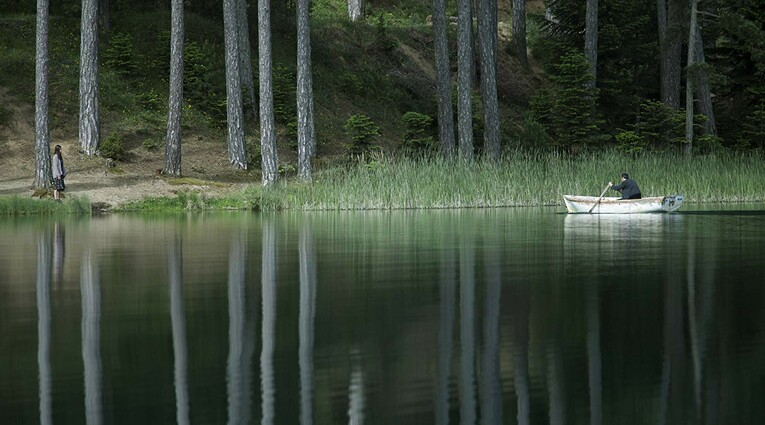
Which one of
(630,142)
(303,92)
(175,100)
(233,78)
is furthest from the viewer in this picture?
(630,142)

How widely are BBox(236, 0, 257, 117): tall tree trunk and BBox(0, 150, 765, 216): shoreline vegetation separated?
404 inches

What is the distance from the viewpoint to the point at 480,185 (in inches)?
1246

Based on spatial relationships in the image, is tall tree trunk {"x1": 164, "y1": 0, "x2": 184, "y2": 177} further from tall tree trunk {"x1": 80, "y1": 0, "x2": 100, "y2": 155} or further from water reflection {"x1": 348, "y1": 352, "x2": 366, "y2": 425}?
water reflection {"x1": 348, "y1": 352, "x2": 366, "y2": 425}

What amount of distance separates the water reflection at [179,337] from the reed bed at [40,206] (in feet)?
53.2

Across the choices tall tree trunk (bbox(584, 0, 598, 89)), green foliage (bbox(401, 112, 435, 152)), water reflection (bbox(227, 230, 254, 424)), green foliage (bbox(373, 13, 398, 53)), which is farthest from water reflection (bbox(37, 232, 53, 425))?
green foliage (bbox(373, 13, 398, 53))

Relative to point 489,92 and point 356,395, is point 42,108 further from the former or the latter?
point 356,395

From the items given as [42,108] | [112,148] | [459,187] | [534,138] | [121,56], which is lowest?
[459,187]

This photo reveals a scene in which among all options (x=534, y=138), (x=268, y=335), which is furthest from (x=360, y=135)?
(x=268, y=335)

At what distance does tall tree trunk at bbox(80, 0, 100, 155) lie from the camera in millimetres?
35875

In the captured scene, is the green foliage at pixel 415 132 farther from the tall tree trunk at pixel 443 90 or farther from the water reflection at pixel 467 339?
the water reflection at pixel 467 339

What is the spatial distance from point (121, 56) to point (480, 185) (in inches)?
704

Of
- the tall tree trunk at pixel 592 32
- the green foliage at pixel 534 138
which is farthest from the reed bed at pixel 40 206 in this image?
the tall tree trunk at pixel 592 32

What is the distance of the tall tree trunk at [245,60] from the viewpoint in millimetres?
43125

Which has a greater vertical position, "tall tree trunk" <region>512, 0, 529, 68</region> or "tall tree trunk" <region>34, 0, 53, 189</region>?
"tall tree trunk" <region>512, 0, 529, 68</region>
